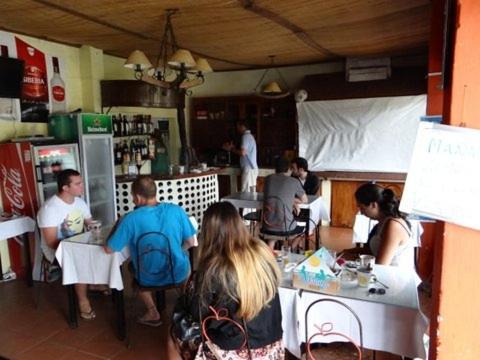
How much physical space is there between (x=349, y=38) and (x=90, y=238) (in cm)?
367

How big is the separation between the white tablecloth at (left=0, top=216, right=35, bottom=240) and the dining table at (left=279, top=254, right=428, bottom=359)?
2778 mm

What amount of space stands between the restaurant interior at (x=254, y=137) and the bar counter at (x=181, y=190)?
3 cm

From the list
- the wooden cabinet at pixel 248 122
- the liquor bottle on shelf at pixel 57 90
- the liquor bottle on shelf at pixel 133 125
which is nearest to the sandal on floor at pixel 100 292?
the liquor bottle on shelf at pixel 57 90

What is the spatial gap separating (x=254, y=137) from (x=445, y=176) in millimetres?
6037

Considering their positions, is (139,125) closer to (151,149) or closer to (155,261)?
(151,149)

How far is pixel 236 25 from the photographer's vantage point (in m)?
3.85

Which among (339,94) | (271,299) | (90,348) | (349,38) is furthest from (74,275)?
(339,94)

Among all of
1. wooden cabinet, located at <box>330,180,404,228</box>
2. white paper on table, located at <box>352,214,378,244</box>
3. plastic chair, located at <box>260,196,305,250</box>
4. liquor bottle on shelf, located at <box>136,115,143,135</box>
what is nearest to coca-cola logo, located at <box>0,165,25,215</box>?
liquor bottle on shelf, located at <box>136,115,143,135</box>

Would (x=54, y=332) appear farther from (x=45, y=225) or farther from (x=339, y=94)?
(x=339, y=94)

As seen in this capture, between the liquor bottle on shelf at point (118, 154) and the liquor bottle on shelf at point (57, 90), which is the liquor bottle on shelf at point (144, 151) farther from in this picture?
the liquor bottle on shelf at point (57, 90)

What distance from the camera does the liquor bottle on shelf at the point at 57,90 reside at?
14.8 feet

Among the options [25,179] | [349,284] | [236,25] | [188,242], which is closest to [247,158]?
[236,25]

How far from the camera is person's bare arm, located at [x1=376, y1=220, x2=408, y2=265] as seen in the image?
226 centimetres

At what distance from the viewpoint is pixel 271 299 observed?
169 centimetres
